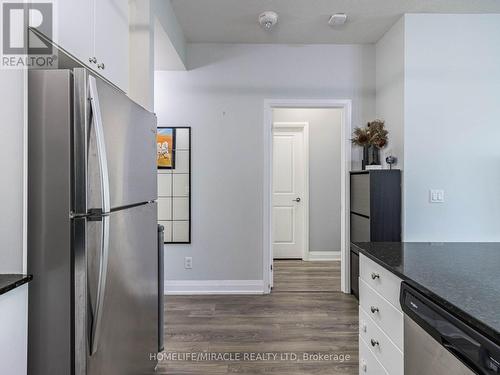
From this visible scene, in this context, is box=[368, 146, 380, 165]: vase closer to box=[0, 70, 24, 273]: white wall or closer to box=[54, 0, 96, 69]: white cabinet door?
box=[54, 0, 96, 69]: white cabinet door

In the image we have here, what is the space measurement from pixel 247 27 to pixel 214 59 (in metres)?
0.56

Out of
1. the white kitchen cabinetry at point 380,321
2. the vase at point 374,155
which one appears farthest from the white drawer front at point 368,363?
the vase at point 374,155

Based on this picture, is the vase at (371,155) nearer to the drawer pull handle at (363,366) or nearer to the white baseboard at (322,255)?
the drawer pull handle at (363,366)

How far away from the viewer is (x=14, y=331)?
3.48 feet

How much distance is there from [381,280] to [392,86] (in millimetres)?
2414

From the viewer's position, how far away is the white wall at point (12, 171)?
110cm

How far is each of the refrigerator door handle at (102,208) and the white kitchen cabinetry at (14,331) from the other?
210 millimetres

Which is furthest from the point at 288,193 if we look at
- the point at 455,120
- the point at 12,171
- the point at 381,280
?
the point at 12,171

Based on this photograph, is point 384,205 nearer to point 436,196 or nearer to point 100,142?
point 436,196

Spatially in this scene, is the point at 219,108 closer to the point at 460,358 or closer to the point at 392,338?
the point at 392,338

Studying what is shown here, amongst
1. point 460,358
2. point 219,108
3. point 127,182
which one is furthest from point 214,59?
point 460,358

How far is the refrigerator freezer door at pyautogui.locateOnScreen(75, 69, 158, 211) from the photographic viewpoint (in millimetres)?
1163

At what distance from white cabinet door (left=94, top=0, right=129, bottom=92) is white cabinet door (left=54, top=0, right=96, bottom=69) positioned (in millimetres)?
58

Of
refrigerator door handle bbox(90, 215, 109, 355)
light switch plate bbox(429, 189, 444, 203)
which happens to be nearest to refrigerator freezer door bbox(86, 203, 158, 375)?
refrigerator door handle bbox(90, 215, 109, 355)
